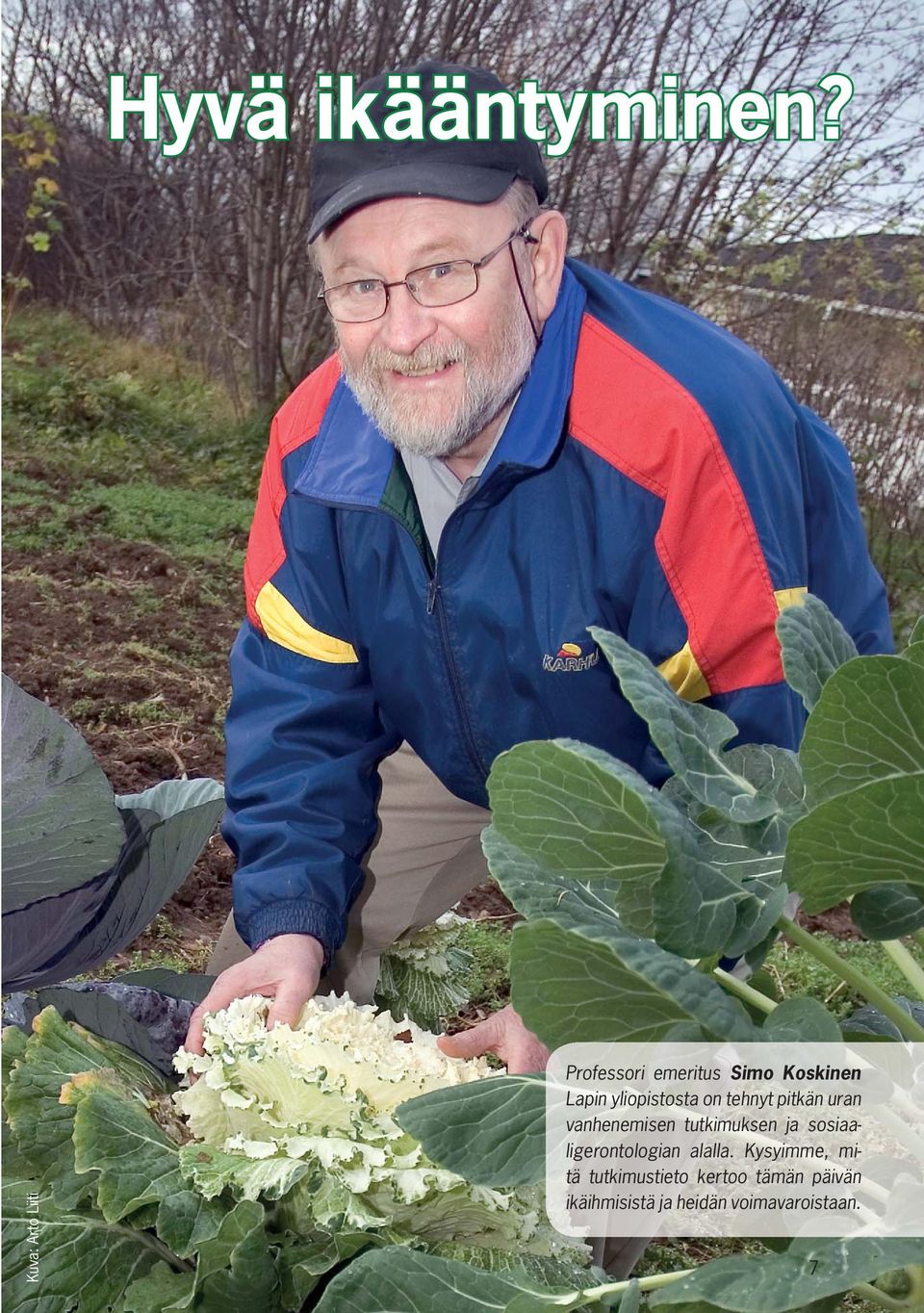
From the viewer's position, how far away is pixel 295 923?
6.73 ft

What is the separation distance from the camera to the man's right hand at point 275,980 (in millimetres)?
1739

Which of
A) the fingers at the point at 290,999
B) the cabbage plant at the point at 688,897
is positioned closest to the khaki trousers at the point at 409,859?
the fingers at the point at 290,999

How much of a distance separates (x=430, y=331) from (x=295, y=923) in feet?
3.11

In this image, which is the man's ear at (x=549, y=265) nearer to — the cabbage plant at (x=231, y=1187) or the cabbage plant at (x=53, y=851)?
the cabbage plant at (x=53, y=851)

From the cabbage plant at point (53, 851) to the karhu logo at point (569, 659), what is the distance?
2.46 feet

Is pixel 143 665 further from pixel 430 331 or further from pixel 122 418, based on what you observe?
pixel 122 418

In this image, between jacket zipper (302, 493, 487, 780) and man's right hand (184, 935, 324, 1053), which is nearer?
man's right hand (184, 935, 324, 1053)

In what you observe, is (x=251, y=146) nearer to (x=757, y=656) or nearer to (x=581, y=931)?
(x=757, y=656)

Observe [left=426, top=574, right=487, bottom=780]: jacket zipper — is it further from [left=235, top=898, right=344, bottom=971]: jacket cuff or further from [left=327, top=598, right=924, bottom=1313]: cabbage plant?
[left=327, top=598, right=924, bottom=1313]: cabbage plant

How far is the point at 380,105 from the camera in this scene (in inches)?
85.4

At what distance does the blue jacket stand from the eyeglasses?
0.17 meters

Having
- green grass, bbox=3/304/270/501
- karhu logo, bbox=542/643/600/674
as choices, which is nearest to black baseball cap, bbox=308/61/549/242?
karhu logo, bbox=542/643/600/674

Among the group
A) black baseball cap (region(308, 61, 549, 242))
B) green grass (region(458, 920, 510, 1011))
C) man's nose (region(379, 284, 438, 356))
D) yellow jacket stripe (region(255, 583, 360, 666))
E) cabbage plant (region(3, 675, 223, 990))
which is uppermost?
black baseball cap (region(308, 61, 549, 242))

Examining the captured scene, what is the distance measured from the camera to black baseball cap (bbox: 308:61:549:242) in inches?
79.7
